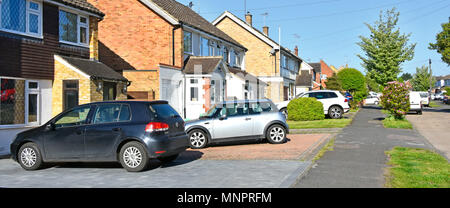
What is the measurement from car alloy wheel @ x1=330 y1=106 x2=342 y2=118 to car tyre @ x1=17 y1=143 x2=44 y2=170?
18.0m

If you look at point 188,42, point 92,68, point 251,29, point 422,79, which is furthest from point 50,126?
point 422,79

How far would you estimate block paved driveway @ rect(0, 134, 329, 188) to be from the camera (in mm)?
7273

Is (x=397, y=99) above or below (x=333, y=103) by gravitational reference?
above

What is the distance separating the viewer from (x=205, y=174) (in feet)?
27.0

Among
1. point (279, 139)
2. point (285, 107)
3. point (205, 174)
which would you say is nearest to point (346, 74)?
point (285, 107)

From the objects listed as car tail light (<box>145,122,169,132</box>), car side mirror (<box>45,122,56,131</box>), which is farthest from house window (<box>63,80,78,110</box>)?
car tail light (<box>145,122,169,132</box>)

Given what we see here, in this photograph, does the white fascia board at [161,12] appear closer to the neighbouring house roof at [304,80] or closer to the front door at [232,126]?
the front door at [232,126]

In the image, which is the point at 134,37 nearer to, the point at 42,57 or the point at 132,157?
the point at 42,57

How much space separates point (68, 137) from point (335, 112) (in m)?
17.8

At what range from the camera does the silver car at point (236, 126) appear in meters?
12.9

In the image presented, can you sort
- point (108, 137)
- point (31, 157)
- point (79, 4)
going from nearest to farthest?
point (108, 137) → point (31, 157) → point (79, 4)

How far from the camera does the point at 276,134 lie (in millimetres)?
13062
